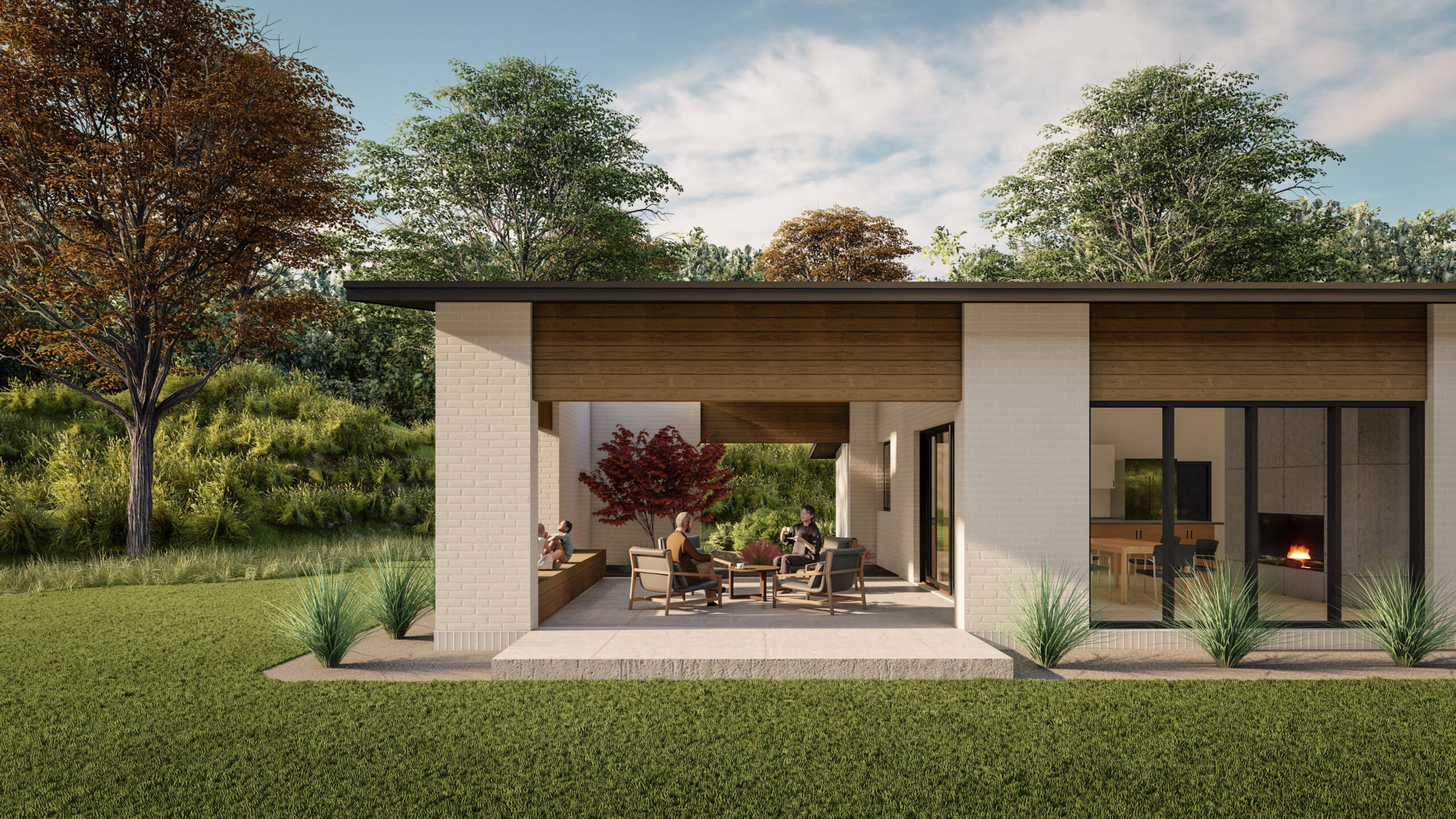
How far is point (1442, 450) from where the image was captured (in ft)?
25.7

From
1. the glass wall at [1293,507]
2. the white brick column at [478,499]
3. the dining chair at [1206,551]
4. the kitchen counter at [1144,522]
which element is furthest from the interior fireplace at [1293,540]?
the white brick column at [478,499]

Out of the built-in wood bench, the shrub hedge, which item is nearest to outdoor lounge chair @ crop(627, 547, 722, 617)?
the built-in wood bench

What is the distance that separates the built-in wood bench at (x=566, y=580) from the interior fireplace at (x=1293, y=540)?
8.72m

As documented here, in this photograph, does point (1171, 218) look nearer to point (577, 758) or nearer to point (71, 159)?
point (577, 758)

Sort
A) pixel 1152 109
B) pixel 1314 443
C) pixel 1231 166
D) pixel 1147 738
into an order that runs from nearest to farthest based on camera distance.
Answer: pixel 1147 738
pixel 1314 443
pixel 1231 166
pixel 1152 109

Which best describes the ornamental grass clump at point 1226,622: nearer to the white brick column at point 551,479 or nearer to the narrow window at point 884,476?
the narrow window at point 884,476

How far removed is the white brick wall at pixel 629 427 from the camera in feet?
53.1

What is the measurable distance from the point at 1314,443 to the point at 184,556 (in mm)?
16849

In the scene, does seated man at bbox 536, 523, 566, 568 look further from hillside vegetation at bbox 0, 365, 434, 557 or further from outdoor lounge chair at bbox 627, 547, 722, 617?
hillside vegetation at bbox 0, 365, 434, 557

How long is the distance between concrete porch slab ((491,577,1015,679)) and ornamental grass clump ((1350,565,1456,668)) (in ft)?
11.3

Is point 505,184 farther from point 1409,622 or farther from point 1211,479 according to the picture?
point 1409,622

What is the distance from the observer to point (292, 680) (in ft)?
21.8

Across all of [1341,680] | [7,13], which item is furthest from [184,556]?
[1341,680]

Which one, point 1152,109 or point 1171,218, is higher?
point 1152,109
